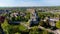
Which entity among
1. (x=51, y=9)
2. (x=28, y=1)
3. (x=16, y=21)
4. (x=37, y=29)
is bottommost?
(x=37, y=29)

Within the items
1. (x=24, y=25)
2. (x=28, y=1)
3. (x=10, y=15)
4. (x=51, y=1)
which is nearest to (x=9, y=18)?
(x=10, y=15)

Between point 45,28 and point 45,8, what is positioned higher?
point 45,8

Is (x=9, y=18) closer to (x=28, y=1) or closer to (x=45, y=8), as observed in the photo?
(x=28, y=1)

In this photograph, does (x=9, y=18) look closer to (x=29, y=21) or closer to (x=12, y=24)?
(x=12, y=24)

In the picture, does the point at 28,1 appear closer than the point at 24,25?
No

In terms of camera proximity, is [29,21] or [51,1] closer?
[29,21]

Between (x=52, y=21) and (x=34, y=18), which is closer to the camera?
(x=52, y=21)

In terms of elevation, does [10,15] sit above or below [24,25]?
above

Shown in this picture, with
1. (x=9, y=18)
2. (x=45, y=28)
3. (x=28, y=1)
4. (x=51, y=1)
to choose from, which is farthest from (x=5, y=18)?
(x=51, y=1)
